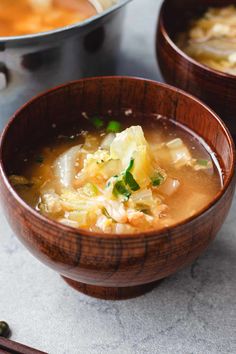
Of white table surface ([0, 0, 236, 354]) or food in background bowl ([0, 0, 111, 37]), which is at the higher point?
food in background bowl ([0, 0, 111, 37])

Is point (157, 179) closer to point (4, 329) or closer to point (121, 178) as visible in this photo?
point (121, 178)

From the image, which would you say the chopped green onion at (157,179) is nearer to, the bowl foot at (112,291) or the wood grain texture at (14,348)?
the bowl foot at (112,291)

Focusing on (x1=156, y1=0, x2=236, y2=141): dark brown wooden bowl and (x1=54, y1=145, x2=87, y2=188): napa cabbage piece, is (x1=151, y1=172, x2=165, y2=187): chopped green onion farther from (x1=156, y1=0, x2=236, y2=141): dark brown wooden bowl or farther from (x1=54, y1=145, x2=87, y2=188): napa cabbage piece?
(x1=156, y1=0, x2=236, y2=141): dark brown wooden bowl

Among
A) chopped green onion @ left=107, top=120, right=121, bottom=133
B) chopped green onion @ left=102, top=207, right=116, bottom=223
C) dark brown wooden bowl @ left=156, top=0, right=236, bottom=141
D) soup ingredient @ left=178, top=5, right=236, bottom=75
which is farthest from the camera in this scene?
soup ingredient @ left=178, top=5, right=236, bottom=75

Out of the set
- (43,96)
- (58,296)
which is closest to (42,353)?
(58,296)

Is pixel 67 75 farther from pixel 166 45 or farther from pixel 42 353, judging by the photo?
pixel 42 353

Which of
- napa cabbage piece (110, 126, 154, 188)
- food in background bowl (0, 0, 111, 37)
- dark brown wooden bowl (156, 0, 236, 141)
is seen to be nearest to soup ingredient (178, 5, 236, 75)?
dark brown wooden bowl (156, 0, 236, 141)

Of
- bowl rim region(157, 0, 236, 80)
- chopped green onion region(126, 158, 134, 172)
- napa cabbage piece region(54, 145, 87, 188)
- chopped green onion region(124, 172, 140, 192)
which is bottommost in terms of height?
napa cabbage piece region(54, 145, 87, 188)

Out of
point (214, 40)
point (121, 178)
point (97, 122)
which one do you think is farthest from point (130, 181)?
point (214, 40)
